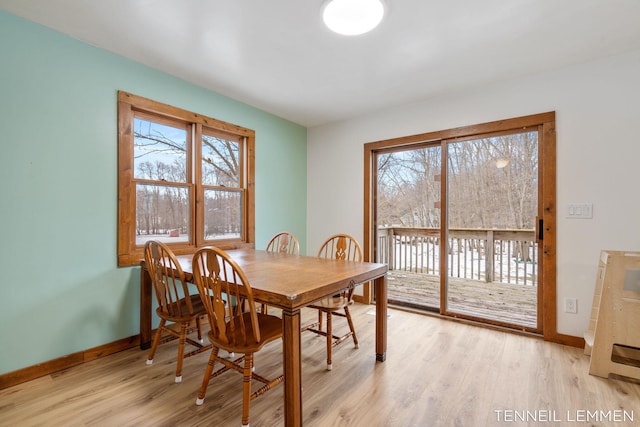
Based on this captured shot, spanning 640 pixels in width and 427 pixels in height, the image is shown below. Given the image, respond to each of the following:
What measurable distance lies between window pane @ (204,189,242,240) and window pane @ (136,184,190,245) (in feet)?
0.75

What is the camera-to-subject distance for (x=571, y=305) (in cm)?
249

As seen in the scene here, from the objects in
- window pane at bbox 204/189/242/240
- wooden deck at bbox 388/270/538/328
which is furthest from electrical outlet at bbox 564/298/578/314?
window pane at bbox 204/189/242/240

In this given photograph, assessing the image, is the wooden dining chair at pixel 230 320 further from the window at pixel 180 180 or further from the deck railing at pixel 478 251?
the deck railing at pixel 478 251

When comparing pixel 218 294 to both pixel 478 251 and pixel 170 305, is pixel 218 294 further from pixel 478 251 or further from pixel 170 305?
pixel 478 251

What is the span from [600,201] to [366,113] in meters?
2.41

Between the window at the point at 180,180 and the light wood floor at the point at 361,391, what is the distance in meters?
0.93

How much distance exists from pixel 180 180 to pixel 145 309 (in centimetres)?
120

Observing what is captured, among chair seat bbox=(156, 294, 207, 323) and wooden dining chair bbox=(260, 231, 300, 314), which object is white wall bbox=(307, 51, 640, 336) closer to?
wooden dining chair bbox=(260, 231, 300, 314)

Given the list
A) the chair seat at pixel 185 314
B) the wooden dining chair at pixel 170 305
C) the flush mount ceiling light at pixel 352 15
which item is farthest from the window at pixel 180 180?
the flush mount ceiling light at pixel 352 15

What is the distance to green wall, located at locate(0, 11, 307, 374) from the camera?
1.89m

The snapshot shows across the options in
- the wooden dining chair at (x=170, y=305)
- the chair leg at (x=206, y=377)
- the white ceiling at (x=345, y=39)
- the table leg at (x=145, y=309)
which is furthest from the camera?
the table leg at (x=145, y=309)

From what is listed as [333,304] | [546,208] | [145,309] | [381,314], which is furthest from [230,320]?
[546,208]

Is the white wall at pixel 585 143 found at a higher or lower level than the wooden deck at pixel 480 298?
higher

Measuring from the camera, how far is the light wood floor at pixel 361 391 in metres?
1.59
